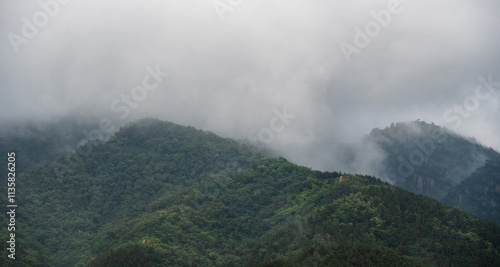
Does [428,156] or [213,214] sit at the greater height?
[428,156]

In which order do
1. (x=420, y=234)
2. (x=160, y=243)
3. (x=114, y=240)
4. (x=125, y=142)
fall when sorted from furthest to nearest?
(x=125, y=142), (x=114, y=240), (x=160, y=243), (x=420, y=234)

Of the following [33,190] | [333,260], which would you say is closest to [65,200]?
[33,190]

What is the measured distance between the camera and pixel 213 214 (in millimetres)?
76125

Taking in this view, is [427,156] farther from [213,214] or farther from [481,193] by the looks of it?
[213,214]

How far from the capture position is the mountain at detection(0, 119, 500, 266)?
191ft

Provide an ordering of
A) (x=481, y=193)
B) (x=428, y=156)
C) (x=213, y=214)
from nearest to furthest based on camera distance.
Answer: (x=213, y=214), (x=481, y=193), (x=428, y=156)

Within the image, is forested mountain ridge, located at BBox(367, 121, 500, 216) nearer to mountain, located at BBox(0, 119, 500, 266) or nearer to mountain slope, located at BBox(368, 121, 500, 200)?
mountain slope, located at BBox(368, 121, 500, 200)

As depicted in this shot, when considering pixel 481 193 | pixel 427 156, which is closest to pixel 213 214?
pixel 481 193

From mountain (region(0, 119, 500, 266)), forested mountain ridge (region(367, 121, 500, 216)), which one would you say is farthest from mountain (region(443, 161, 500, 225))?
mountain (region(0, 119, 500, 266))

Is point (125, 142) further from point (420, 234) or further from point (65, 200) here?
point (420, 234)

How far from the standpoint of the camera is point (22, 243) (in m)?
70.1

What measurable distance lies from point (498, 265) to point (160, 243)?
39.1m

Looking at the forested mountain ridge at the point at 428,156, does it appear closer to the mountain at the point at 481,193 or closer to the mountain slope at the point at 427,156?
the mountain slope at the point at 427,156

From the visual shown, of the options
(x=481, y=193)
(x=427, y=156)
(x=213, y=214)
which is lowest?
(x=213, y=214)
